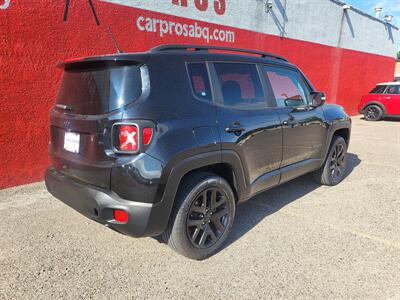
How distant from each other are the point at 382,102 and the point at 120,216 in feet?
43.6

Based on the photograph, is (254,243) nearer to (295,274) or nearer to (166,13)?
(295,274)

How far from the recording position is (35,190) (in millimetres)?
4430

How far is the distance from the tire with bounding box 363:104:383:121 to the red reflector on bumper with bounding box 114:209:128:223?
13.2 metres

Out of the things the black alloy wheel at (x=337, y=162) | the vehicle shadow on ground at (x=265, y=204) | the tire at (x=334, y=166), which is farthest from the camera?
the black alloy wheel at (x=337, y=162)

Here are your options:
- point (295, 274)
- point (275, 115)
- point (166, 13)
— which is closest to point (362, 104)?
point (166, 13)

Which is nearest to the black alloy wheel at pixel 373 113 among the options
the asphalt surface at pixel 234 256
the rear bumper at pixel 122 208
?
the asphalt surface at pixel 234 256

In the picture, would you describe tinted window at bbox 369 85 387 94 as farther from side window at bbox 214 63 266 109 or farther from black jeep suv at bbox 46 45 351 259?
side window at bbox 214 63 266 109

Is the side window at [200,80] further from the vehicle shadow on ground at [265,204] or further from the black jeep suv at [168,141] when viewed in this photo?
the vehicle shadow on ground at [265,204]

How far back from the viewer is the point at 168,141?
233cm

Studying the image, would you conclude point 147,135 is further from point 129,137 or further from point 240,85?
point 240,85

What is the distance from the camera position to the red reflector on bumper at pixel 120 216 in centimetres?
227

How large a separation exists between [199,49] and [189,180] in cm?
131

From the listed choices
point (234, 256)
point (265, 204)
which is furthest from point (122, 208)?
point (265, 204)

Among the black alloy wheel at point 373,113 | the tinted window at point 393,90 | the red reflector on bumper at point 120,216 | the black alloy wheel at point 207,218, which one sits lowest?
the black alloy wheel at point 207,218
